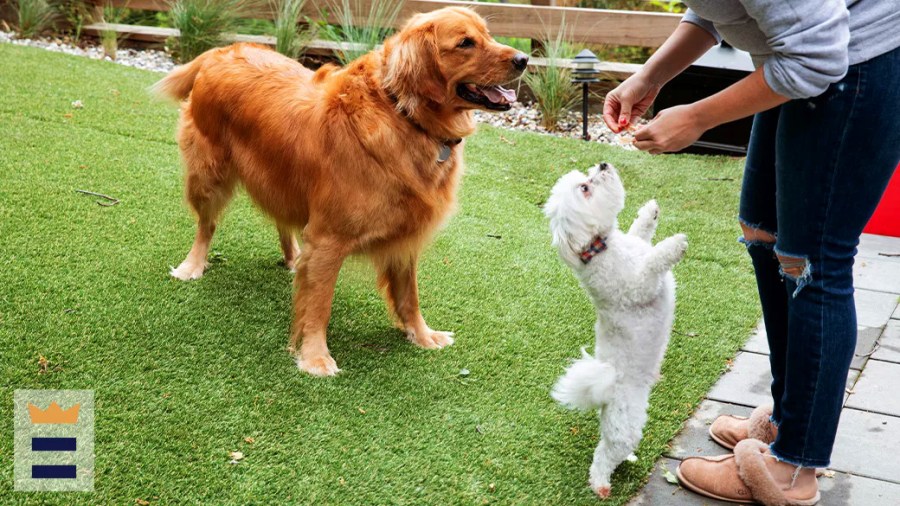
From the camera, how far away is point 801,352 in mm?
2008

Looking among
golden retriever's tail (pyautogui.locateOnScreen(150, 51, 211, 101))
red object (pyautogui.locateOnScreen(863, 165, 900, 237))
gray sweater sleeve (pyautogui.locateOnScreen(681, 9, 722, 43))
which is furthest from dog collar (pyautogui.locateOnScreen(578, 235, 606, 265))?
red object (pyautogui.locateOnScreen(863, 165, 900, 237))

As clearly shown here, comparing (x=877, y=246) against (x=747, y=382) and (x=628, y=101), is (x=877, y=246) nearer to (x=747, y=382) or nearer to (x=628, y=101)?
(x=747, y=382)

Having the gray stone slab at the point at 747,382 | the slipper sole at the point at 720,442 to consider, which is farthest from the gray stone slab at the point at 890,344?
the slipper sole at the point at 720,442

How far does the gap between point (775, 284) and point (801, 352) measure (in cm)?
32

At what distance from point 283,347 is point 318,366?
23cm

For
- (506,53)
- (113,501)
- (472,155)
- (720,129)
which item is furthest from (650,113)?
(113,501)

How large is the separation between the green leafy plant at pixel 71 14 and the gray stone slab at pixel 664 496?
27.2ft

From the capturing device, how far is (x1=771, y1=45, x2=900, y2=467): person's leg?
176 cm

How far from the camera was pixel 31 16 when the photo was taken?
26.8 feet

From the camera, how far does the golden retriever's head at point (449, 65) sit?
2771 mm

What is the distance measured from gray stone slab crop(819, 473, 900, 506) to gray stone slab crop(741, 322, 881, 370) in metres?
0.85

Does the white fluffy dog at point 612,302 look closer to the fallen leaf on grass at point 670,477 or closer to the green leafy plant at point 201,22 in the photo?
the fallen leaf on grass at point 670,477

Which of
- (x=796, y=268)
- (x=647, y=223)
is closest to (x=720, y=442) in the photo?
(x=647, y=223)

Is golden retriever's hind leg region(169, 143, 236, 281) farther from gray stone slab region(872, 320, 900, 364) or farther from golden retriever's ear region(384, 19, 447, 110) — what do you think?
gray stone slab region(872, 320, 900, 364)
